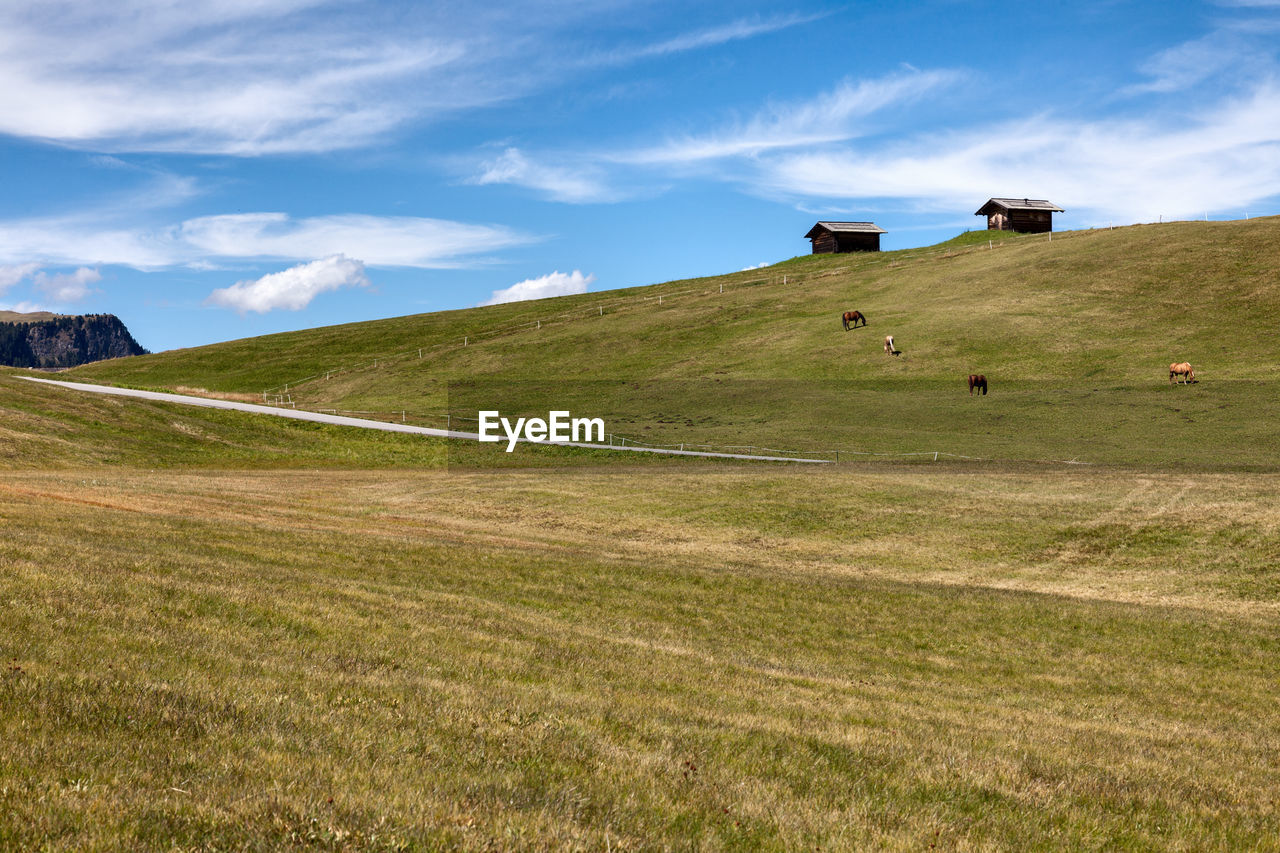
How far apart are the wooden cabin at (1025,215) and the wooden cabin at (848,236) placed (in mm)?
22799

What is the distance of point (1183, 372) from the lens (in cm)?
7675

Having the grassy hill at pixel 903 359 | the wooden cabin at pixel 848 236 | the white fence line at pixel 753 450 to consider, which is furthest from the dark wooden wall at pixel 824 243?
the white fence line at pixel 753 450

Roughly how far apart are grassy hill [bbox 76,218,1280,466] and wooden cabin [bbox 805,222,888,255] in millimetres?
23427

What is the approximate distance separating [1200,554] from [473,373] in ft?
292

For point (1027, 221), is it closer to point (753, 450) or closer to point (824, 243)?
point (824, 243)

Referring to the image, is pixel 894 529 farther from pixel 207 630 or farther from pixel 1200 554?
pixel 207 630

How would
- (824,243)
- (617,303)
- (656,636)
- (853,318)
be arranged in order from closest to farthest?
(656,636) < (853,318) < (617,303) < (824,243)

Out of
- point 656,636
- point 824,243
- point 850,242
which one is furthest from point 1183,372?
point 824,243

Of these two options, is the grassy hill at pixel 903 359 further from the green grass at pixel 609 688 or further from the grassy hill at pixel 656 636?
the green grass at pixel 609 688

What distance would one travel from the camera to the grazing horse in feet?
249

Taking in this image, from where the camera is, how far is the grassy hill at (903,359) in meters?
69.6

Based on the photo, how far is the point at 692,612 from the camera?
80.5 feet

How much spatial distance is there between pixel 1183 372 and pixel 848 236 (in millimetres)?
109298

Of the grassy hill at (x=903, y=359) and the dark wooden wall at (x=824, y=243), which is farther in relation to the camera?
the dark wooden wall at (x=824, y=243)
